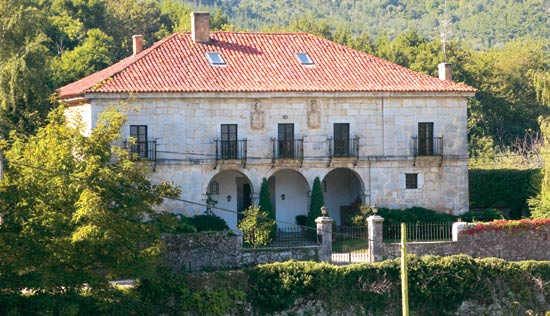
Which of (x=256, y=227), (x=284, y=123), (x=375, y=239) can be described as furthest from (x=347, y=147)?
(x=375, y=239)

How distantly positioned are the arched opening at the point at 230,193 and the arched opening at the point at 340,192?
127 inches

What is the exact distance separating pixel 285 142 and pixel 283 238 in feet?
14.4

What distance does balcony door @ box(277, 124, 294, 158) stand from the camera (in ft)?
166

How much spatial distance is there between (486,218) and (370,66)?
7.69m

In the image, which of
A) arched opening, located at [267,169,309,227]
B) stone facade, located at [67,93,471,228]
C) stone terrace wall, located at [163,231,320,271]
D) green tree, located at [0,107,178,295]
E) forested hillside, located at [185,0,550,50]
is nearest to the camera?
green tree, located at [0,107,178,295]

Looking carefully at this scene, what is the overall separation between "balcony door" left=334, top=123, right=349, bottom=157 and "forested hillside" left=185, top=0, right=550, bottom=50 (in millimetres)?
89308

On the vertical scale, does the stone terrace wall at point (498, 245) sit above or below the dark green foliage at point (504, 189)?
below

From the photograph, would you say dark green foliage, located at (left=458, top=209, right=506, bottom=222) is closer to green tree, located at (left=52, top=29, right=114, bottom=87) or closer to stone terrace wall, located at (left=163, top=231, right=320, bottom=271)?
stone terrace wall, located at (left=163, top=231, right=320, bottom=271)

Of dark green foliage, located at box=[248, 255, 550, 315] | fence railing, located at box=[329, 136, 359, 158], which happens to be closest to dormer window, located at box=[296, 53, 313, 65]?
fence railing, located at box=[329, 136, 359, 158]

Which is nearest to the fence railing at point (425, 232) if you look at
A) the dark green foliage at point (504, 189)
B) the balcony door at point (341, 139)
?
the balcony door at point (341, 139)

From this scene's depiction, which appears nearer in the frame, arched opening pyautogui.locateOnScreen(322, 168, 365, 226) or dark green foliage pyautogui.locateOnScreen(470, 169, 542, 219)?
arched opening pyautogui.locateOnScreen(322, 168, 365, 226)

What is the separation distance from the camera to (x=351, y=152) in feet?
168

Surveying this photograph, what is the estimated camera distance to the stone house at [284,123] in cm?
4906

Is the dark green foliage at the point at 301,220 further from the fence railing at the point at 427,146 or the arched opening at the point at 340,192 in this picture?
the fence railing at the point at 427,146
